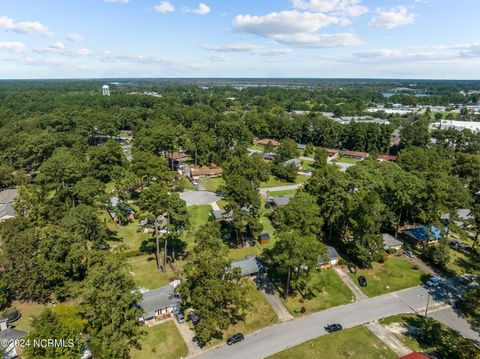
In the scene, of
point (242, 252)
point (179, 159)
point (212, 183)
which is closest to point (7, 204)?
point (212, 183)

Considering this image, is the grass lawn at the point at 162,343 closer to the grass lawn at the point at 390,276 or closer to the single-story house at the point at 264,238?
the single-story house at the point at 264,238

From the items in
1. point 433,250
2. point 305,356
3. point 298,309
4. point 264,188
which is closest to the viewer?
point 305,356

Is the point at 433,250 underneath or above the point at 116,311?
underneath

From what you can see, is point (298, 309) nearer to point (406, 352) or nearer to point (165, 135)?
point (406, 352)

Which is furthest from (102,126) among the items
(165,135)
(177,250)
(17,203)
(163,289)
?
(163,289)

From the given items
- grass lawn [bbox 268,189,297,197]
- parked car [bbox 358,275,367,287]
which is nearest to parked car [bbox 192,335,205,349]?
parked car [bbox 358,275,367,287]

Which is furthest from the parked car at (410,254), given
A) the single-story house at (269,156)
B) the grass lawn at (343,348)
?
the single-story house at (269,156)

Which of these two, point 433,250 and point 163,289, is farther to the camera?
point 433,250
